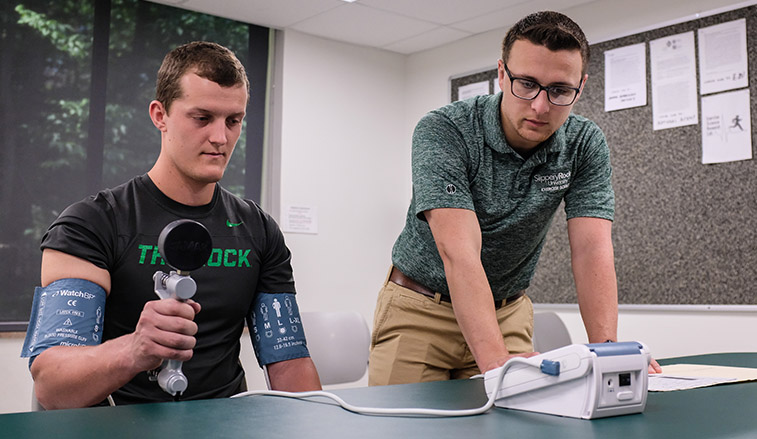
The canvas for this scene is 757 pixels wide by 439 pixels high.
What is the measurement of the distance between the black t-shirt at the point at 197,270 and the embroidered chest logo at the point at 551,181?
1.66 feet

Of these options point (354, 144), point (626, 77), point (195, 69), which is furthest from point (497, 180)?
point (354, 144)

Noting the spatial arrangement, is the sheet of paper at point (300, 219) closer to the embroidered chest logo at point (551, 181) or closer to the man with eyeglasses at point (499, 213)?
the man with eyeglasses at point (499, 213)

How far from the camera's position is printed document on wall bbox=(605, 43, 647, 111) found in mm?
2727

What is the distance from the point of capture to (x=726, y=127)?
247cm

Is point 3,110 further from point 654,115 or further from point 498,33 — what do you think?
point 654,115

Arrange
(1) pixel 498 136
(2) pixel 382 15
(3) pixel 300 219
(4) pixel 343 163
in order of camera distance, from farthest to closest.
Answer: (4) pixel 343 163, (3) pixel 300 219, (2) pixel 382 15, (1) pixel 498 136

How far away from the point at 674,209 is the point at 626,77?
0.55 meters

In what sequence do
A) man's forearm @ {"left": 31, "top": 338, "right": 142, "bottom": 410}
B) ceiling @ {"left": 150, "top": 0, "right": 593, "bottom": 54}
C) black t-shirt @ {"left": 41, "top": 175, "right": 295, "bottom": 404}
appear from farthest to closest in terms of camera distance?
1. ceiling @ {"left": 150, "top": 0, "right": 593, "bottom": 54}
2. black t-shirt @ {"left": 41, "top": 175, "right": 295, "bottom": 404}
3. man's forearm @ {"left": 31, "top": 338, "right": 142, "bottom": 410}

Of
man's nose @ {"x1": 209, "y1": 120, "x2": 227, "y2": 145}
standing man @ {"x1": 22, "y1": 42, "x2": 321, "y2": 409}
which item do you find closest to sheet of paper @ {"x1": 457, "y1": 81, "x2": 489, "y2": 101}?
standing man @ {"x1": 22, "y1": 42, "x2": 321, "y2": 409}

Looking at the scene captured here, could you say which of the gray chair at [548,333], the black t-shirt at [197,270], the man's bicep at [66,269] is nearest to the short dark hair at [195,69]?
the black t-shirt at [197,270]

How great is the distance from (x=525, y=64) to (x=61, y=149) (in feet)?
7.02

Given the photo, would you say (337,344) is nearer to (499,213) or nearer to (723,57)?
(499,213)

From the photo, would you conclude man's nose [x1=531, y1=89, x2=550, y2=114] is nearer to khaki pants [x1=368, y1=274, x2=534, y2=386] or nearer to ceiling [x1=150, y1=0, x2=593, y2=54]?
khaki pants [x1=368, y1=274, x2=534, y2=386]

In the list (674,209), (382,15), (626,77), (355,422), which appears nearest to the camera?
(355,422)
